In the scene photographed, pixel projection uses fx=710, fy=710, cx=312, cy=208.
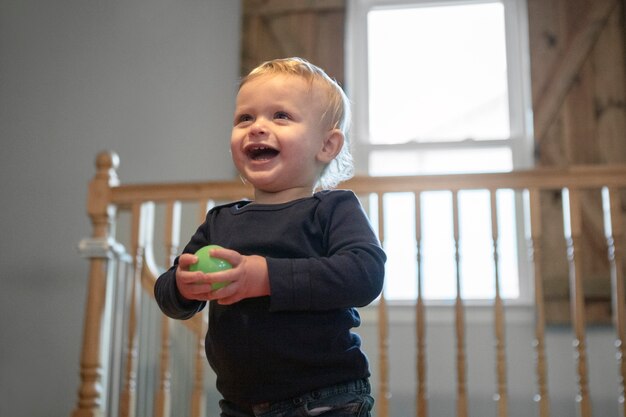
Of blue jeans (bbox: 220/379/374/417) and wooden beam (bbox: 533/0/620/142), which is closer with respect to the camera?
blue jeans (bbox: 220/379/374/417)

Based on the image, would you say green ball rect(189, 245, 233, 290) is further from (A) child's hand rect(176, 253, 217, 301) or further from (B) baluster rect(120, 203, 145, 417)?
(B) baluster rect(120, 203, 145, 417)

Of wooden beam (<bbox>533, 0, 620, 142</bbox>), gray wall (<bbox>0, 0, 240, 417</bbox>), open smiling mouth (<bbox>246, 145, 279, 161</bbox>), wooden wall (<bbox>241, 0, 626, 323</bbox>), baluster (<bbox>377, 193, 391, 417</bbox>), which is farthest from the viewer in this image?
wooden beam (<bbox>533, 0, 620, 142</bbox>)

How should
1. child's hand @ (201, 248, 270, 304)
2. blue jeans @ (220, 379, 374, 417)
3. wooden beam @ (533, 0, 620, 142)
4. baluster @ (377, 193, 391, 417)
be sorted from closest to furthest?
child's hand @ (201, 248, 270, 304)
blue jeans @ (220, 379, 374, 417)
baluster @ (377, 193, 391, 417)
wooden beam @ (533, 0, 620, 142)

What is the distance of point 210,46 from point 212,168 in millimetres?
752

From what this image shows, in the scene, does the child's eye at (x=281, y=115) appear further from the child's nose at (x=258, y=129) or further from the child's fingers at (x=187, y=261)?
the child's fingers at (x=187, y=261)

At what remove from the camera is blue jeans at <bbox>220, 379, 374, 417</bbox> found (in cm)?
115

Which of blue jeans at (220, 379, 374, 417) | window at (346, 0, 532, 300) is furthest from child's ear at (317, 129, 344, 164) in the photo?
window at (346, 0, 532, 300)

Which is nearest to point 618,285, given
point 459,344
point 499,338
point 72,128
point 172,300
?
point 499,338

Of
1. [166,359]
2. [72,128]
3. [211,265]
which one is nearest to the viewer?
[211,265]

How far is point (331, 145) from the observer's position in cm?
132

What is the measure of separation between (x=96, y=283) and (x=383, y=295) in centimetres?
100

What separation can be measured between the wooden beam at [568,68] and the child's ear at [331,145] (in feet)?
9.14

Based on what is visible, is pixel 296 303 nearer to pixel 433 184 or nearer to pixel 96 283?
pixel 433 184

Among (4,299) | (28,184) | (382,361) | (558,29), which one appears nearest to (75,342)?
(4,299)
